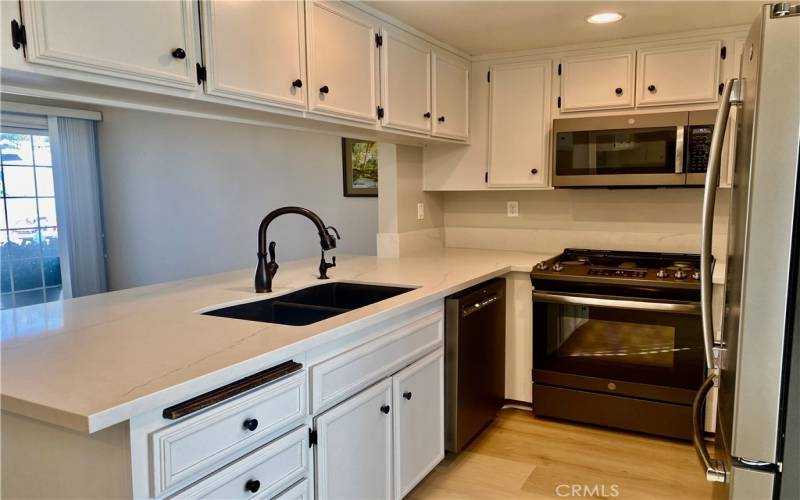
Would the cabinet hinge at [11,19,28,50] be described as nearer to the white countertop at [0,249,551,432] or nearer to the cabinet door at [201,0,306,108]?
the cabinet door at [201,0,306,108]

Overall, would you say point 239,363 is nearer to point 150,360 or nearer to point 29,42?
point 150,360

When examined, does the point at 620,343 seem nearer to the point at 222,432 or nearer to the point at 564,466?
the point at 564,466

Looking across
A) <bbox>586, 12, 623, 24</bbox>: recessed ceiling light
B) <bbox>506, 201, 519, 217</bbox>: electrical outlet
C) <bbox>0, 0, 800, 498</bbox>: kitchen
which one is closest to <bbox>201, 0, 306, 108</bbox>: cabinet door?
<bbox>0, 0, 800, 498</bbox>: kitchen

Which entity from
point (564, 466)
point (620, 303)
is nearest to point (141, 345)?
point (564, 466)

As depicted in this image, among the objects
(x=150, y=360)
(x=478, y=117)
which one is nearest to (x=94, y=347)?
(x=150, y=360)

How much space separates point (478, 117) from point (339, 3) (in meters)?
1.37

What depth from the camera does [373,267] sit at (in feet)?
9.43

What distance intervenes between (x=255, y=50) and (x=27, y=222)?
3488 mm

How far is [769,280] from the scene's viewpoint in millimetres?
994

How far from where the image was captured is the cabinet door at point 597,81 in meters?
3.06

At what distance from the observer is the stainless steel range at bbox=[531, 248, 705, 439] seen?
2699 mm

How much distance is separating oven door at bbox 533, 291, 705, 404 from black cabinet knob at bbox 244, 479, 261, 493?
192 centimetres

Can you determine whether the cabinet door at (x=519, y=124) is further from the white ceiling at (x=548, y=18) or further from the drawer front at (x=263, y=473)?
the drawer front at (x=263, y=473)

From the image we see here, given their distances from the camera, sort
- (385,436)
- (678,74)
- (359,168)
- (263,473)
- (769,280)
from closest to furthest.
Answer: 1. (769,280)
2. (263,473)
3. (385,436)
4. (678,74)
5. (359,168)
